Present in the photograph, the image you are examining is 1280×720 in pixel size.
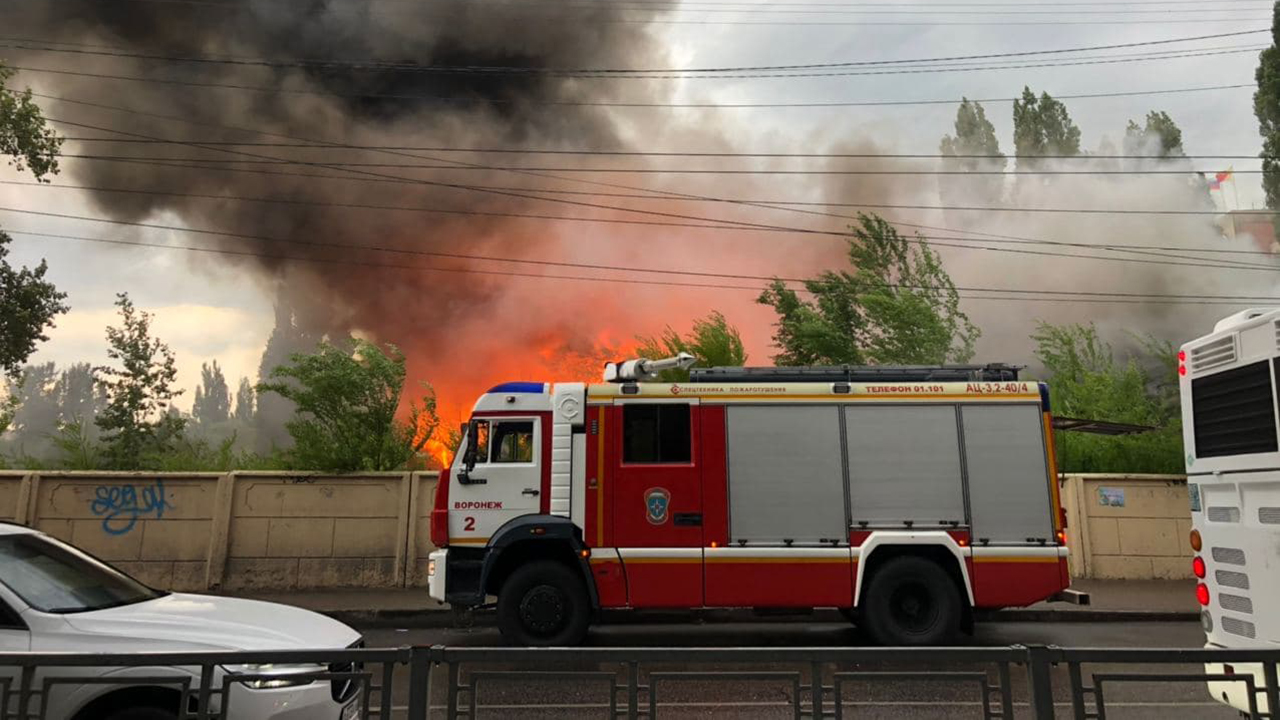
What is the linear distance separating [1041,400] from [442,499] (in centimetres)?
690

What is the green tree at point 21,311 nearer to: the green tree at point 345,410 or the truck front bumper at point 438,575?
the green tree at point 345,410

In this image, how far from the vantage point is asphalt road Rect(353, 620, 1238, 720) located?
10.7 feet

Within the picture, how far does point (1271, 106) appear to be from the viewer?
127ft

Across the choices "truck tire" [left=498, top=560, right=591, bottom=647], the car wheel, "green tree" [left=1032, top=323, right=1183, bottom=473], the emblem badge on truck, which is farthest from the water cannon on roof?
"green tree" [left=1032, top=323, right=1183, bottom=473]

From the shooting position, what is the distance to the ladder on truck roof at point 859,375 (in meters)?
8.55

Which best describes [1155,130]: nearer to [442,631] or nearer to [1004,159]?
[1004,159]

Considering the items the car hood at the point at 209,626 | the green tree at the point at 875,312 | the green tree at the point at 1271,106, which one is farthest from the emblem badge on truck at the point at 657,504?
the green tree at the point at 1271,106

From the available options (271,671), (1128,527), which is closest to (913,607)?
(271,671)

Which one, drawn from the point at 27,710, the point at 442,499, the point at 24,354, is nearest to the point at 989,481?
the point at 442,499

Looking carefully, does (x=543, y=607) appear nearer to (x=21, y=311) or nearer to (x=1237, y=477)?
(x=1237, y=477)

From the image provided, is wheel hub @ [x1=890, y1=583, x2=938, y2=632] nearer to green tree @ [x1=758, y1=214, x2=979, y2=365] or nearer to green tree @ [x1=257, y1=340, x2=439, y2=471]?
green tree @ [x1=257, y1=340, x2=439, y2=471]

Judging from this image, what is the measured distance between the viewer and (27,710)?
3.06m

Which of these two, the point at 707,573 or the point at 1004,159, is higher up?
the point at 1004,159

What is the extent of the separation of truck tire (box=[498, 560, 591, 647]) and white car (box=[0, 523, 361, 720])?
3.41 m
